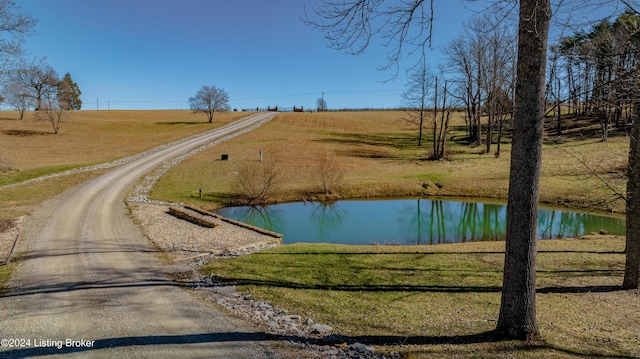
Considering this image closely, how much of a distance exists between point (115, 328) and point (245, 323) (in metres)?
2.07

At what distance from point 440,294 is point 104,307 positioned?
22.0 feet

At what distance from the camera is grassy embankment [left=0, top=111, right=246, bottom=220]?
1956 cm

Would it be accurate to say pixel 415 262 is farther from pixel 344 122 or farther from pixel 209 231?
pixel 344 122

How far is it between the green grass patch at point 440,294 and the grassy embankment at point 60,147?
13.0 m

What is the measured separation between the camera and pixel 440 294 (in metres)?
7.91

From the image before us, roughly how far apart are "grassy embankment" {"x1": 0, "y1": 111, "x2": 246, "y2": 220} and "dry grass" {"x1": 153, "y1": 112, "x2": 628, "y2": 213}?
6.23m

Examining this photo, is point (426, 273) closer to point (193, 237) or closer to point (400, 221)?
point (193, 237)

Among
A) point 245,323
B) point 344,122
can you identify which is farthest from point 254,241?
point 344,122

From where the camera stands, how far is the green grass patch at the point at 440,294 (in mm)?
5367

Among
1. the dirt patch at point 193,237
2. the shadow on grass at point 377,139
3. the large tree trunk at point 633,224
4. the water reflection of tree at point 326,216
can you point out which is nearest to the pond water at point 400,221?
the water reflection of tree at point 326,216

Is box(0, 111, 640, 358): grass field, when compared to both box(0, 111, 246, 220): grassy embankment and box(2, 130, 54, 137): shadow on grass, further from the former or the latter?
box(2, 130, 54, 137): shadow on grass

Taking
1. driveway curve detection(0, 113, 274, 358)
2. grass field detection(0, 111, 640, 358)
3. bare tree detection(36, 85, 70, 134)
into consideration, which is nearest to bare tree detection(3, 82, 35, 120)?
bare tree detection(36, 85, 70, 134)

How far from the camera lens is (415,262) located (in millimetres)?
10625

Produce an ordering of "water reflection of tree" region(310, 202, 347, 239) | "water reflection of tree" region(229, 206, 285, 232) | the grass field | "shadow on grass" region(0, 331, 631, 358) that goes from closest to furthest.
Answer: "shadow on grass" region(0, 331, 631, 358) < the grass field < "water reflection of tree" region(310, 202, 347, 239) < "water reflection of tree" region(229, 206, 285, 232)
